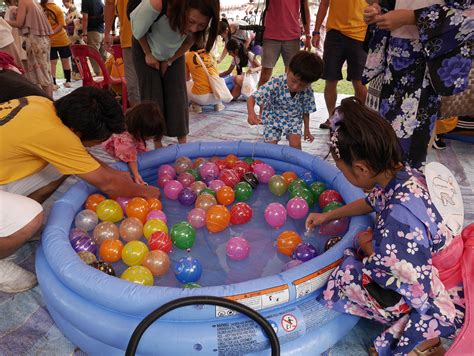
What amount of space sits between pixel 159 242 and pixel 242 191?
Answer: 2.44 feet

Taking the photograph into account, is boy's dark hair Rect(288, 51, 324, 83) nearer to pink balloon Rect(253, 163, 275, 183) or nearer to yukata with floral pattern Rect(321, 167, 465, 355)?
pink balloon Rect(253, 163, 275, 183)

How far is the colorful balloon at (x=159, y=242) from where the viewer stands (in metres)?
2.05

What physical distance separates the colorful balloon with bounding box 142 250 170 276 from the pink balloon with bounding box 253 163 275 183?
115 cm

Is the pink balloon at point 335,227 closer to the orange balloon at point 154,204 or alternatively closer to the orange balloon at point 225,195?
the orange balloon at point 225,195

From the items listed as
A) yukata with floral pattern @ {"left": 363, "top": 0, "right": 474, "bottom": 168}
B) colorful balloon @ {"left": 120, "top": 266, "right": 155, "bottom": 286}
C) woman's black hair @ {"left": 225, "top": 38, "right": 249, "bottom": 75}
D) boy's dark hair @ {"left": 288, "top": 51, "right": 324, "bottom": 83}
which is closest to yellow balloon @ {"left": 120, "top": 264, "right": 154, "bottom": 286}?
colorful balloon @ {"left": 120, "top": 266, "right": 155, "bottom": 286}

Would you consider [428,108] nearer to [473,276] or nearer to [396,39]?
[396,39]

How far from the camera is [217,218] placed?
2.26 m

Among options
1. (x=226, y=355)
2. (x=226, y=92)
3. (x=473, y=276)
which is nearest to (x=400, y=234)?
(x=473, y=276)

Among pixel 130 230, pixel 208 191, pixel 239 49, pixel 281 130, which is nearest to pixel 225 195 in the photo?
pixel 208 191

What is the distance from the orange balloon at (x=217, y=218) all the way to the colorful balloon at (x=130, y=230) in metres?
0.39

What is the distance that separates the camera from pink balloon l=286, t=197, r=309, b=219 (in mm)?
2375

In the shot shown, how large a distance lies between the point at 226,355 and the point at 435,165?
43.6 inches

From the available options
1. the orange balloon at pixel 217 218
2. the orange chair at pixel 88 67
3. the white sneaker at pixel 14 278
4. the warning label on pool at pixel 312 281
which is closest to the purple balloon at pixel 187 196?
the orange balloon at pixel 217 218

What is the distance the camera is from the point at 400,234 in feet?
4.54
